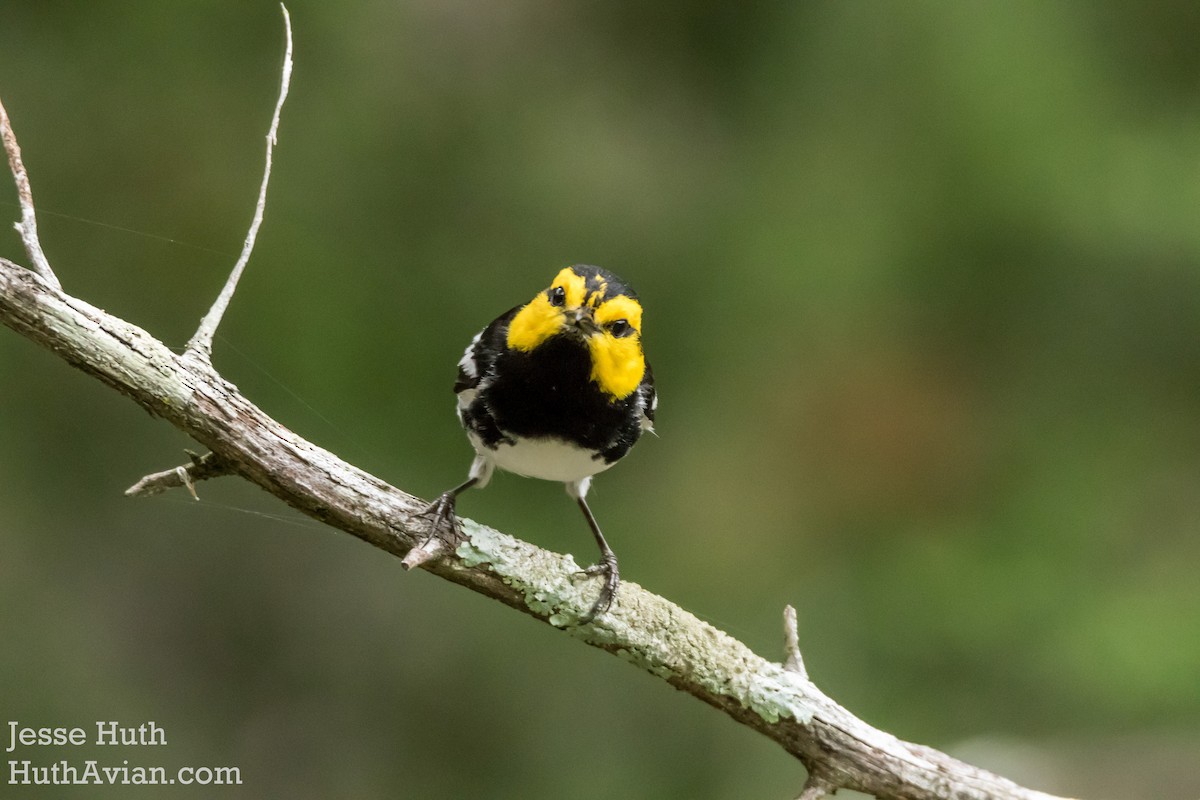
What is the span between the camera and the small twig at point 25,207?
174cm

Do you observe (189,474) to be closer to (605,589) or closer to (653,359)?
(605,589)

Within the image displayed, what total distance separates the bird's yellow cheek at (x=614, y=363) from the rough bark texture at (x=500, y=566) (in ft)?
1.36

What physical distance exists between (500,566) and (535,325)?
55 cm

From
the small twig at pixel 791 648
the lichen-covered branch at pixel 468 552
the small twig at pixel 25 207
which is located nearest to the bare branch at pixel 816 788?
the lichen-covered branch at pixel 468 552

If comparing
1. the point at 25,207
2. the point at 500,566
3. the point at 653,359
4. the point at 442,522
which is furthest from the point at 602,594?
the point at 653,359

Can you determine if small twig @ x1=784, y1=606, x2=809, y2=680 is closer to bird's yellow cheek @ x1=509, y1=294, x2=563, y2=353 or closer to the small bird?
the small bird

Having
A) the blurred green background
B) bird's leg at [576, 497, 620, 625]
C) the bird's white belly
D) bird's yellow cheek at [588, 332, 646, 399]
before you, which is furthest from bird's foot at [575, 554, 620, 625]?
the blurred green background

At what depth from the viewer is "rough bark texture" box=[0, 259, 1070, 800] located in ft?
6.14

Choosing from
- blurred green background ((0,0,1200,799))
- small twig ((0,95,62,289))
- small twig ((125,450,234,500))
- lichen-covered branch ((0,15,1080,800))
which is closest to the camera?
small twig ((0,95,62,289))

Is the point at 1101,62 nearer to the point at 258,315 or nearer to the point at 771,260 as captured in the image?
the point at 771,260

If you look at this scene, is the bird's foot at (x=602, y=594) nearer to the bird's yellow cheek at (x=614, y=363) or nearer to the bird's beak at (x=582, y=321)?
the bird's yellow cheek at (x=614, y=363)

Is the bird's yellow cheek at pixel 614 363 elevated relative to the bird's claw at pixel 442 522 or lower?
elevated

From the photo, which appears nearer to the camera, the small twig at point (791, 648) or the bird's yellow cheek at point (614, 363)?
the small twig at point (791, 648)

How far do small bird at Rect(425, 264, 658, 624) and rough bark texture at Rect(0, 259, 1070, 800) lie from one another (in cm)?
18
